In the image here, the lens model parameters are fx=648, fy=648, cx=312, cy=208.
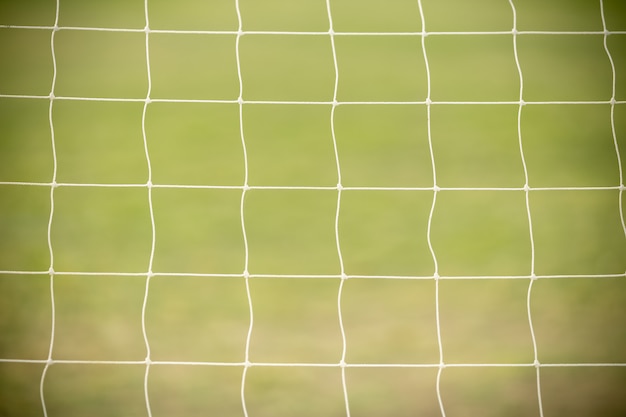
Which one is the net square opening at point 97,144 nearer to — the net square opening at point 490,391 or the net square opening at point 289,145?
the net square opening at point 289,145

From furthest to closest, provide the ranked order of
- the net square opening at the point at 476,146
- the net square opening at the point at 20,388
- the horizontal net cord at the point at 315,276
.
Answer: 1. the net square opening at the point at 476,146
2. the horizontal net cord at the point at 315,276
3. the net square opening at the point at 20,388

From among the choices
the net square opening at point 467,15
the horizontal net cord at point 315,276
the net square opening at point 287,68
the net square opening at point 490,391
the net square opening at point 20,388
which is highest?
the net square opening at point 467,15

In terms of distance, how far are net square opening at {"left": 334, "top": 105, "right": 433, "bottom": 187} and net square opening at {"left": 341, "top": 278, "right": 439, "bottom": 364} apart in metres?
0.28

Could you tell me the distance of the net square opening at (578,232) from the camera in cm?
169

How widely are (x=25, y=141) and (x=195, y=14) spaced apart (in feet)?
1.92

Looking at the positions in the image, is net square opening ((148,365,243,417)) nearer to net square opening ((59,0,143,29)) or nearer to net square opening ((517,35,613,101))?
net square opening ((59,0,143,29))

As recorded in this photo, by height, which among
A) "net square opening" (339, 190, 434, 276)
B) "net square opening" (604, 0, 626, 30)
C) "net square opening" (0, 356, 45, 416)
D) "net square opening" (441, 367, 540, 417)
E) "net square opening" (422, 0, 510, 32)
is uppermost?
"net square opening" (604, 0, 626, 30)

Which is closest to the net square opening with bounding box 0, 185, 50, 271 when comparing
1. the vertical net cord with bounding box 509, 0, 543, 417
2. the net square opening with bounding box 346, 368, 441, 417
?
the net square opening with bounding box 346, 368, 441, 417

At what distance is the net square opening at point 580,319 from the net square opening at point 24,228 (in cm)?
128

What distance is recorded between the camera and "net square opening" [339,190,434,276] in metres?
1.70

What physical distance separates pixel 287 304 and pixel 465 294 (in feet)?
1.50

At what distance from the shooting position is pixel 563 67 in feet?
5.93

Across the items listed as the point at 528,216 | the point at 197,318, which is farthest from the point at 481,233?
the point at 197,318

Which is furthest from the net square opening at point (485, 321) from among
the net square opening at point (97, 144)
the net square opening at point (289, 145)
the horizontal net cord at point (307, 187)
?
the net square opening at point (97, 144)
